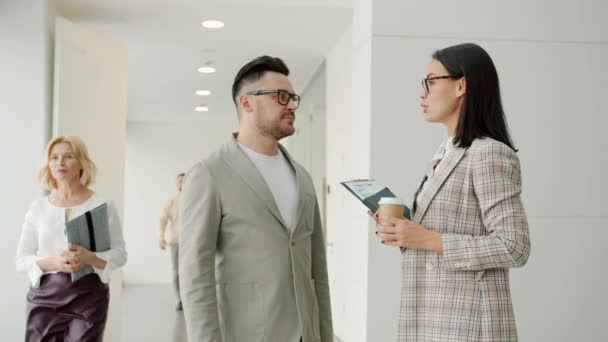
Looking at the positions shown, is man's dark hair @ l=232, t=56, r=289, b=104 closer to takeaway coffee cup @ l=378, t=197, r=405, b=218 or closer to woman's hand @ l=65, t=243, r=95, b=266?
takeaway coffee cup @ l=378, t=197, r=405, b=218

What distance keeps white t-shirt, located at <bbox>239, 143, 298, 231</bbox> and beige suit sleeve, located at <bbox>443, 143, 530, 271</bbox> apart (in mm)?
640

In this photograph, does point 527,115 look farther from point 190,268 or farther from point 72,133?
point 72,133

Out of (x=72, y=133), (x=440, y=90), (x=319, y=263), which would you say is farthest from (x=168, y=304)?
(x=440, y=90)

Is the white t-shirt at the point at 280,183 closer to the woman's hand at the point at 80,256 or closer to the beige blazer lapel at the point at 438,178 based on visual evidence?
the beige blazer lapel at the point at 438,178

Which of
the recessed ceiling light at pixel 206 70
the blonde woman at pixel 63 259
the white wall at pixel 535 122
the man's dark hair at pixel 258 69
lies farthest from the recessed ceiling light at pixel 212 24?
the man's dark hair at pixel 258 69

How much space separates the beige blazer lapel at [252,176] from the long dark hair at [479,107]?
647 mm

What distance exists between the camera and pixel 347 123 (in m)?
8.20

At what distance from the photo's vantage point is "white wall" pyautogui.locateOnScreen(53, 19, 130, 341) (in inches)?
252

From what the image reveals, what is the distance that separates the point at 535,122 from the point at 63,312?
2.93 meters

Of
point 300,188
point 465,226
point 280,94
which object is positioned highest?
point 280,94

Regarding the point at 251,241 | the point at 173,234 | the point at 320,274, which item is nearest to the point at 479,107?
the point at 251,241

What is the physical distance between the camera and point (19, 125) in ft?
20.9

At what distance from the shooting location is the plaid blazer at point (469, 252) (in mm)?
2166

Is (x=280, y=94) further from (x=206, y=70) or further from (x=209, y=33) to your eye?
Answer: (x=206, y=70)
